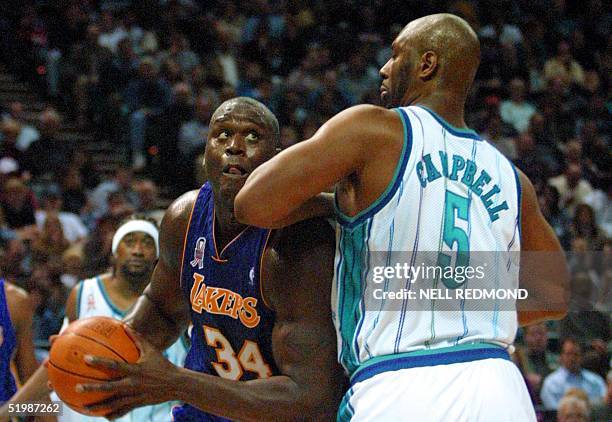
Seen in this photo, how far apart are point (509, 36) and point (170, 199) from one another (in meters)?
5.47

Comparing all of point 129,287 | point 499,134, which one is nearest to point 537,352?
point 129,287

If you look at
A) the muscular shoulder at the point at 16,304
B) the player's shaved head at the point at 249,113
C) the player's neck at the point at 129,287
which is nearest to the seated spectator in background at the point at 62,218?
the player's neck at the point at 129,287

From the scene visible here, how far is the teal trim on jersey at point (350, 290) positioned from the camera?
119 inches

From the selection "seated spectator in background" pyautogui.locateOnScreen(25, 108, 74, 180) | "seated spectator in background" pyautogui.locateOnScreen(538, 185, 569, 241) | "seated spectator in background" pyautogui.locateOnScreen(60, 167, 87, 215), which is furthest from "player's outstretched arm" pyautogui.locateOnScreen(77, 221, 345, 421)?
"seated spectator in background" pyautogui.locateOnScreen(538, 185, 569, 241)

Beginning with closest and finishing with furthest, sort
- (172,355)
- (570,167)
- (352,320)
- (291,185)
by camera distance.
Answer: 1. (291,185)
2. (352,320)
3. (172,355)
4. (570,167)

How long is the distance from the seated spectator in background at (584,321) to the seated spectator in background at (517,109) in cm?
429

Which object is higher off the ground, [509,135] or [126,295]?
[509,135]

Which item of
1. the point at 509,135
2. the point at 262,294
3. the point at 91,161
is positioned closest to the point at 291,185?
the point at 262,294

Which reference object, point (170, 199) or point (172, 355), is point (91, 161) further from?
point (172, 355)

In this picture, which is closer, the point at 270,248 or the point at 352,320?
the point at 352,320

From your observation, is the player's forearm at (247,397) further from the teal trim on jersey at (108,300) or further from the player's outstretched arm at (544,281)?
the teal trim on jersey at (108,300)

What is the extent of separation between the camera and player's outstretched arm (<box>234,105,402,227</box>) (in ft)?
9.32

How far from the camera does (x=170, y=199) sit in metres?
10.6

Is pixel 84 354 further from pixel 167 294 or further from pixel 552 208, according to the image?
pixel 552 208
